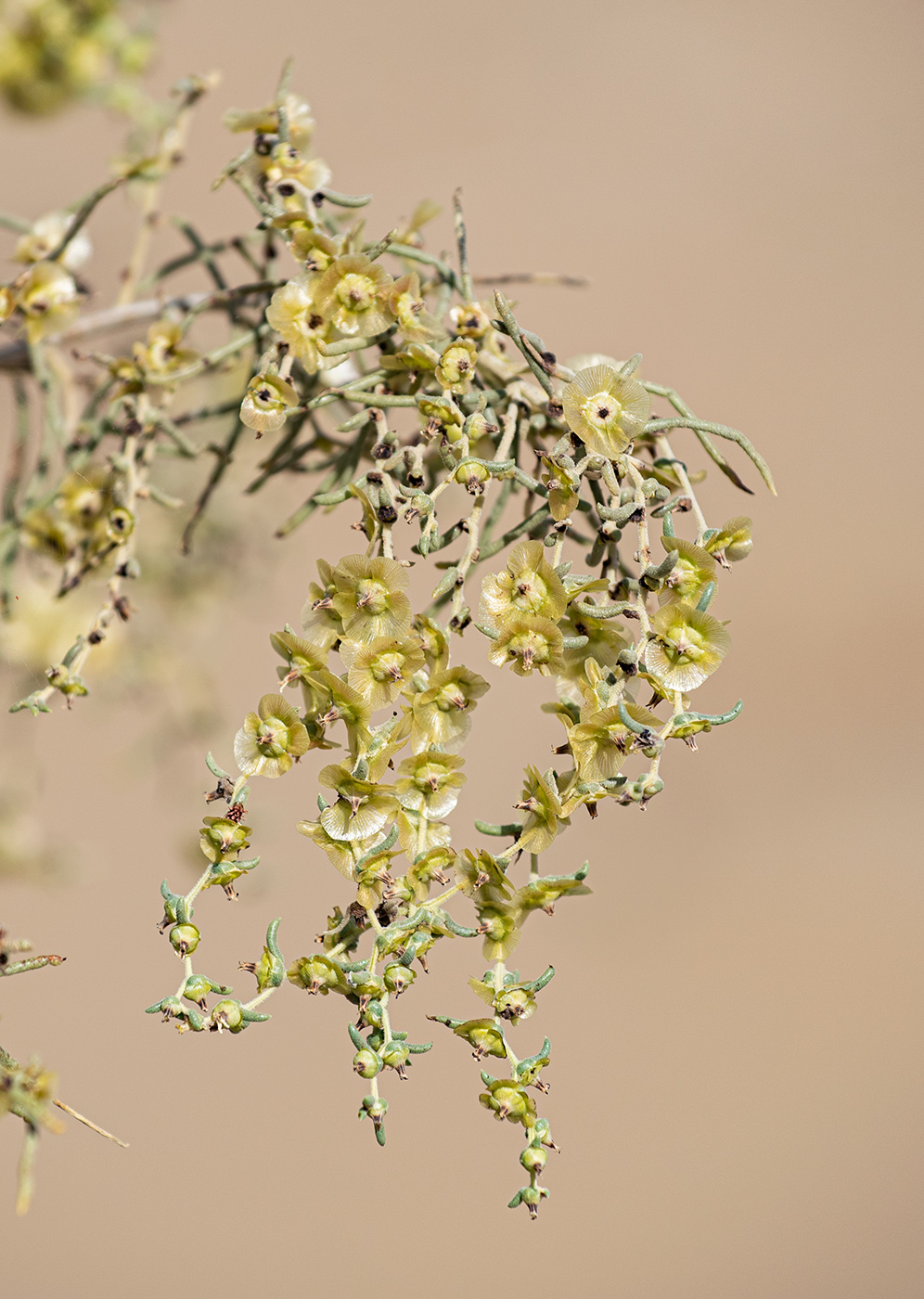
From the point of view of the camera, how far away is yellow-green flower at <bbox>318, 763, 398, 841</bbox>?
1.11 ft

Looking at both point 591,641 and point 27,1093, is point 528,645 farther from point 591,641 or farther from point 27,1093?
point 27,1093

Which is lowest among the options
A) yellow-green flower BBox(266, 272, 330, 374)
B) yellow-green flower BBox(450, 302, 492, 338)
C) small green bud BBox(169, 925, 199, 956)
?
small green bud BBox(169, 925, 199, 956)

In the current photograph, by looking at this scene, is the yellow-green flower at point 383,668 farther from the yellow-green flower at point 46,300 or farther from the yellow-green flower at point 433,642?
the yellow-green flower at point 46,300

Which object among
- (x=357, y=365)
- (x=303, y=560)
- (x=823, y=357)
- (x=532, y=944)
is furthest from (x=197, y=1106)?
(x=823, y=357)

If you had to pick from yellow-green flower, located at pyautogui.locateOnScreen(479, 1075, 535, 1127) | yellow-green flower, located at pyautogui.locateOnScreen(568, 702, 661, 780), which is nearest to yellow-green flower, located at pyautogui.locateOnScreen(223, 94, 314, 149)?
yellow-green flower, located at pyautogui.locateOnScreen(568, 702, 661, 780)

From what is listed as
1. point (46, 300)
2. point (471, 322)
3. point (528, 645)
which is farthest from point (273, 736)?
point (46, 300)

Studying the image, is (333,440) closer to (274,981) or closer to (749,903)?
(274,981)

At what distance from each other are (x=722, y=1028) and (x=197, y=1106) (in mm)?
916

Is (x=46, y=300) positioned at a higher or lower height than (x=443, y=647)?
higher

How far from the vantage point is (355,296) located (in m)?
0.40

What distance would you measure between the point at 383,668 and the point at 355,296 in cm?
17

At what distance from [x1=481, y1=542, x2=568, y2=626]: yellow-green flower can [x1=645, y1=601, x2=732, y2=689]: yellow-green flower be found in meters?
0.04

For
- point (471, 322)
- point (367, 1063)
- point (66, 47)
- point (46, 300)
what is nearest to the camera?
point (367, 1063)

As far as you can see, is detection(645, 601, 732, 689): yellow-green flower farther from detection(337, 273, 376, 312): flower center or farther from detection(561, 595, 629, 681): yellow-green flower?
detection(337, 273, 376, 312): flower center
